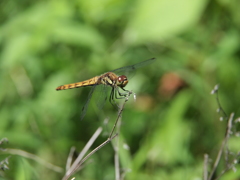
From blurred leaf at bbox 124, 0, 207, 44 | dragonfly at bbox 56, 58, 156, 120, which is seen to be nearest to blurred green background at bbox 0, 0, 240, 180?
blurred leaf at bbox 124, 0, 207, 44

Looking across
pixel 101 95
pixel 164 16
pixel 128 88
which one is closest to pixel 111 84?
pixel 101 95

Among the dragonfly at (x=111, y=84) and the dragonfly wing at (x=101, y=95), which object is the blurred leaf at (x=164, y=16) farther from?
the dragonfly wing at (x=101, y=95)

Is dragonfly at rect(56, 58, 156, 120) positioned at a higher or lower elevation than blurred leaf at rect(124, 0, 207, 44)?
lower

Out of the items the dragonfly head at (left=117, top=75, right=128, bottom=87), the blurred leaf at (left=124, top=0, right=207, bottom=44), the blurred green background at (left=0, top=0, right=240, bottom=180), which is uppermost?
the blurred leaf at (left=124, top=0, right=207, bottom=44)

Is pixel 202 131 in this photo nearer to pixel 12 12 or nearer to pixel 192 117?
pixel 192 117

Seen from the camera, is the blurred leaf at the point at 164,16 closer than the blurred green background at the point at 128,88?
Yes

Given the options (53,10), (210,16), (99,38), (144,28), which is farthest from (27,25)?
(210,16)

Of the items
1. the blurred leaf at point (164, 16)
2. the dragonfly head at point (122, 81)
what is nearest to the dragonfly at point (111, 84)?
the dragonfly head at point (122, 81)

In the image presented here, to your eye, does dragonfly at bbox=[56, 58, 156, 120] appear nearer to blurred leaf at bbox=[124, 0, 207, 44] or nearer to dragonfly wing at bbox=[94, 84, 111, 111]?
dragonfly wing at bbox=[94, 84, 111, 111]
